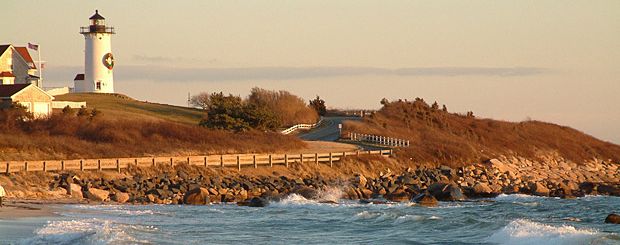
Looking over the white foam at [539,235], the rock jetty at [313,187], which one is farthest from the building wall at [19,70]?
the white foam at [539,235]

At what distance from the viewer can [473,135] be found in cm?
7156

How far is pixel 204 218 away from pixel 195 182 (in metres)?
11.0

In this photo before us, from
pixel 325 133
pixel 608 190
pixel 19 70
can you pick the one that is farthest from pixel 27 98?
pixel 608 190

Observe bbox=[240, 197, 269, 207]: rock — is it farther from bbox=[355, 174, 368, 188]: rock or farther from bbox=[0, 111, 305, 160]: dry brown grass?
bbox=[0, 111, 305, 160]: dry brown grass

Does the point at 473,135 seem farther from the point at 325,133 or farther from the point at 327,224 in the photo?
the point at 327,224

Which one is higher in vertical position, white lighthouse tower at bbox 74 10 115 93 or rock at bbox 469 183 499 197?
white lighthouse tower at bbox 74 10 115 93

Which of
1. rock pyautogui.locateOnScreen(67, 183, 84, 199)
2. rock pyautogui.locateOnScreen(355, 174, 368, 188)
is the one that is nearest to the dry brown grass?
rock pyautogui.locateOnScreen(67, 183, 84, 199)

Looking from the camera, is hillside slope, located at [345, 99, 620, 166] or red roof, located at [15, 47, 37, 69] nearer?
hillside slope, located at [345, 99, 620, 166]

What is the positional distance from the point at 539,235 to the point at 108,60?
242 feet

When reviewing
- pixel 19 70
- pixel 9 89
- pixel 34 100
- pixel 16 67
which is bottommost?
pixel 34 100

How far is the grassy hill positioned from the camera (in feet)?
272

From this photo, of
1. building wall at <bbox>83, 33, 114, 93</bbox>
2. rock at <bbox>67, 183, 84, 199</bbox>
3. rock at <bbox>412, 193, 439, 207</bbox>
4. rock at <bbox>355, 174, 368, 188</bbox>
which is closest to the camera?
rock at <bbox>67, 183, 84, 199</bbox>

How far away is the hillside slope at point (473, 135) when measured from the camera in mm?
63875

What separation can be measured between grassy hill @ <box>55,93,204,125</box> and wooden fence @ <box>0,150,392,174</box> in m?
30.6
